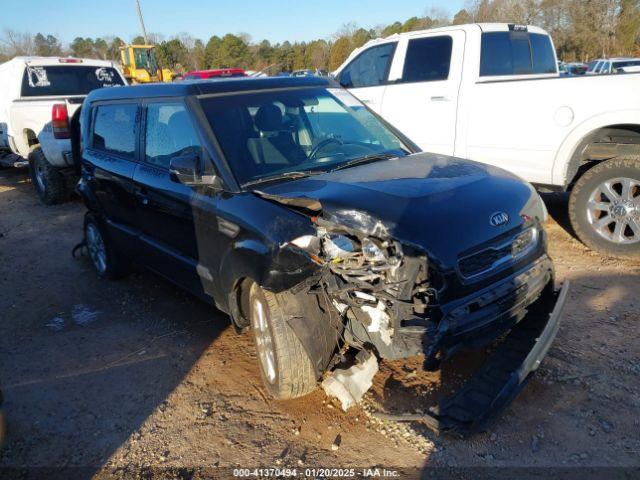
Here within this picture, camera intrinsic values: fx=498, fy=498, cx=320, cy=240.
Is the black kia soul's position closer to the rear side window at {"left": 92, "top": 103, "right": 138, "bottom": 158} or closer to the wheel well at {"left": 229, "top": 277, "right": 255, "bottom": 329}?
the wheel well at {"left": 229, "top": 277, "right": 255, "bottom": 329}

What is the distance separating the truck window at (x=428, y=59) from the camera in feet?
20.2

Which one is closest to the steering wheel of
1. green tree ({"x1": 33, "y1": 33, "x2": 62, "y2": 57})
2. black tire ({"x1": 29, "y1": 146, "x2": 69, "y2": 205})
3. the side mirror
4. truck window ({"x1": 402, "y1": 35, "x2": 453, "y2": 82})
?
the side mirror

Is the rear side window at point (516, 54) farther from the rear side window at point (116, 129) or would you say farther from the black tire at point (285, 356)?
the black tire at point (285, 356)

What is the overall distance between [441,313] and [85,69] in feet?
31.2

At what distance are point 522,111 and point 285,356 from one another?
3.81 m

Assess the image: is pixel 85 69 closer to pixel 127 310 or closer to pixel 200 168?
pixel 127 310

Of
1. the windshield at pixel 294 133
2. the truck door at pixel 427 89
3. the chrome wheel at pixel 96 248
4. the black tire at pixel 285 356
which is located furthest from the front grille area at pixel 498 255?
the chrome wheel at pixel 96 248

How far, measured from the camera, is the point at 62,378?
3.60 m

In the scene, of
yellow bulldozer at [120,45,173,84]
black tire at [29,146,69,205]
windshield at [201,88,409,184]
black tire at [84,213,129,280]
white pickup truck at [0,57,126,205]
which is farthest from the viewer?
yellow bulldozer at [120,45,173,84]

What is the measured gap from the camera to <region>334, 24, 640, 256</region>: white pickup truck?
4.71 meters

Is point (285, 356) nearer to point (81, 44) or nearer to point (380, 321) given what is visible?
point (380, 321)

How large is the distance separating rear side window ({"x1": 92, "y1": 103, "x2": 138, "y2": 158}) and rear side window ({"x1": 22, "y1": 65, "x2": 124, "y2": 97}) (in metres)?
5.15

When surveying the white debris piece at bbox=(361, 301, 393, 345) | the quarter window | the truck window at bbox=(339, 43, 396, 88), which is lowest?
the white debris piece at bbox=(361, 301, 393, 345)

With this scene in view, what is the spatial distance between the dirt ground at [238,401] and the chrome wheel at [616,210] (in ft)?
1.12
